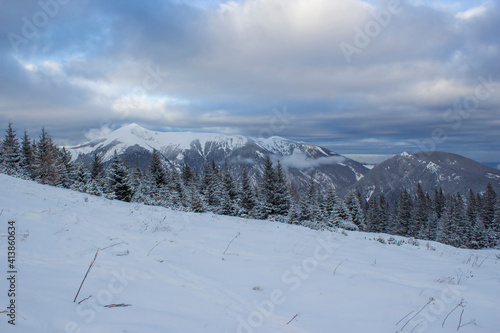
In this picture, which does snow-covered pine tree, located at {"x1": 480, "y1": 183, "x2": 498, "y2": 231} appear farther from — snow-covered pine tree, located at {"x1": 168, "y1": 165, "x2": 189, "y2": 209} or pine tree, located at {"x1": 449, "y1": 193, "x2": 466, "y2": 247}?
snow-covered pine tree, located at {"x1": 168, "y1": 165, "x2": 189, "y2": 209}

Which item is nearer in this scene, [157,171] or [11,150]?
[11,150]

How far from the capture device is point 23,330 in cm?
216

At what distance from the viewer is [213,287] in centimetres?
410

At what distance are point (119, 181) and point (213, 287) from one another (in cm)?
2839

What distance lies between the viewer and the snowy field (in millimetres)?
2877

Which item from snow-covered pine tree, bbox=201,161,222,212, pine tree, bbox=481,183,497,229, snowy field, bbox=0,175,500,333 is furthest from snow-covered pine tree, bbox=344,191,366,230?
pine tree, bbox=481,183,497,229

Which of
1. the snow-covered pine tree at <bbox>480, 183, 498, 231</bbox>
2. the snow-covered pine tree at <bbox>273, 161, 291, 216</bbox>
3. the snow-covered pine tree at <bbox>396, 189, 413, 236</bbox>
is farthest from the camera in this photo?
the snow-covered pine tree at <bbox>396, 189, 413, 236</bbox>

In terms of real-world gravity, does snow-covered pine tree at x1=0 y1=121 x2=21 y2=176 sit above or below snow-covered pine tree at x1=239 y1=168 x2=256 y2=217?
above

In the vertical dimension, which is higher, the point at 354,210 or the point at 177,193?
the point at 177,193

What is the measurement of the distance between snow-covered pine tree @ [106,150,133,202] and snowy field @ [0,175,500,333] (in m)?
23.0

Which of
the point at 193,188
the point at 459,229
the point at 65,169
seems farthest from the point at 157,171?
the point at 459,229

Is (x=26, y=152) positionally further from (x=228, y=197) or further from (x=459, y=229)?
(x=459, y=229)

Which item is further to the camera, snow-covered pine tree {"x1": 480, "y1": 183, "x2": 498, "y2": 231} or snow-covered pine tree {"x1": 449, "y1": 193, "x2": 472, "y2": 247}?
snow-covered pine tree {"x1": 480, "y1": 183, "x2": 498, "y2": 231}

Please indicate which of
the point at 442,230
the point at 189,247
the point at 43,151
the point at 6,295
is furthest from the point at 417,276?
the point at 442,230
